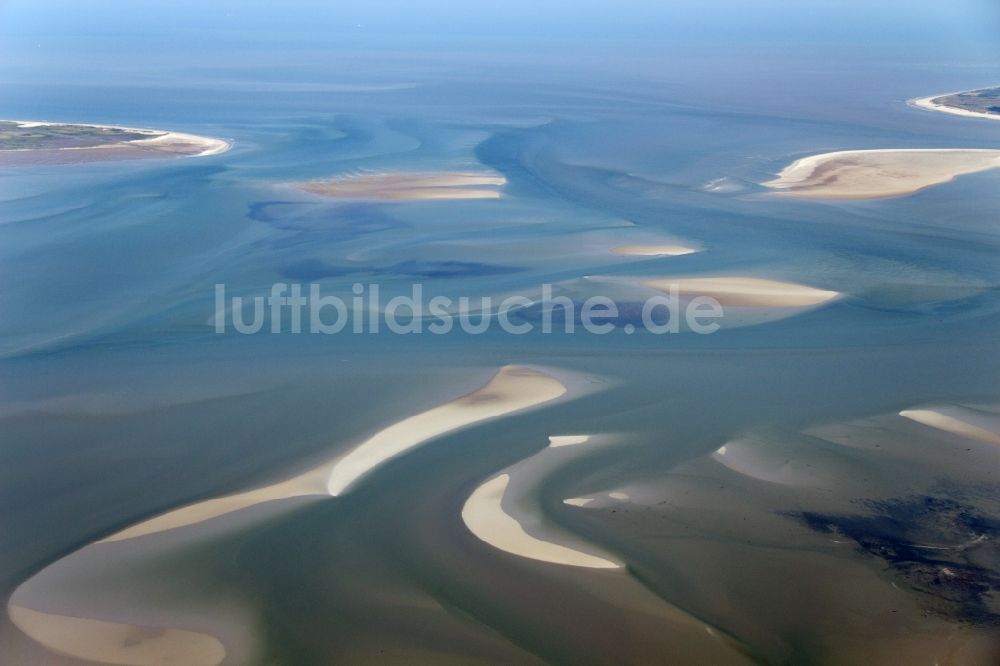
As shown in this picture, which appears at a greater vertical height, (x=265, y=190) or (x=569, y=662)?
(x=265, y=190)

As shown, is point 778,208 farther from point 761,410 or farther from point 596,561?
point 596,561

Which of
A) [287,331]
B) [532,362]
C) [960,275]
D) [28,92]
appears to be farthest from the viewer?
[28,92]

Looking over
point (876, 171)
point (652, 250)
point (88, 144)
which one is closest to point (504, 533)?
point (652, 250)

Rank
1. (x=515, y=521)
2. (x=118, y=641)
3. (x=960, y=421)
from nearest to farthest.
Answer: (x=118, y=641) < (x=515, y=521) < (x=960, y=421)

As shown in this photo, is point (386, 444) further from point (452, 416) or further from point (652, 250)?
point (652, 250)

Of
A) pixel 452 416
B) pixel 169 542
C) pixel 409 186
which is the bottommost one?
pixel 169 542

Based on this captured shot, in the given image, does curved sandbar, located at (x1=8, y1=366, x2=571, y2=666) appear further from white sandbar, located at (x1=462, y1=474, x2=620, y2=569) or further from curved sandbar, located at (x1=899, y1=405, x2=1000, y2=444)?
curved sandbar, located at (x1=899, y1=405, x2=1000, y2=444)

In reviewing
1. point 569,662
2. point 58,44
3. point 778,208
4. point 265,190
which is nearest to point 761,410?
point 569,662
